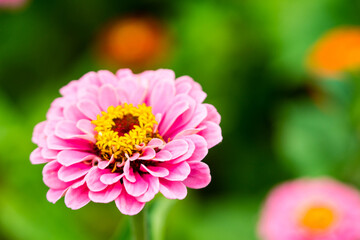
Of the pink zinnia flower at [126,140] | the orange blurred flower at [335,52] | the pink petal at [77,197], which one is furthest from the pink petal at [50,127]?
the orange blurred flower at [335,52]

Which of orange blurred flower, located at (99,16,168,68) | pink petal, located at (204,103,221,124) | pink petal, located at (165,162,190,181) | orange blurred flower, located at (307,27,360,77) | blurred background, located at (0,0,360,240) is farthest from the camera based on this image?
orange blurred flower, located at (99,16,168,68)

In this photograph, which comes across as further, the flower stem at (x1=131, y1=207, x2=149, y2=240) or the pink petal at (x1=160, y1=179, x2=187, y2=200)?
the flower stem at (x1=131, y1=207, x2=149, y2=240)

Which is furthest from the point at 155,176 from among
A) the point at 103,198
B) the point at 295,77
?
the point at 295,77

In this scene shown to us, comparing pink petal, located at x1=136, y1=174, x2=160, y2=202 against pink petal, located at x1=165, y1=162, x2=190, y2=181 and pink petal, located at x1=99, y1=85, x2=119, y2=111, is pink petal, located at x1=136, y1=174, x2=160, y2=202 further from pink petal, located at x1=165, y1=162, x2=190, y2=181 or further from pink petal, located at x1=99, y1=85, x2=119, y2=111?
pink petal, located at x1=99, y1=85, x2=119, y2=111

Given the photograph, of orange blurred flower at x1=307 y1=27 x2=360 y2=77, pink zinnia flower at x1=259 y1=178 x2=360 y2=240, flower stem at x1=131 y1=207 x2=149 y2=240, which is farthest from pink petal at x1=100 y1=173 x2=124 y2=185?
orange blurred flower at x1=307 y1=27 x2=360 y2=77

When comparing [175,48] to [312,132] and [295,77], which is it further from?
[312,132]

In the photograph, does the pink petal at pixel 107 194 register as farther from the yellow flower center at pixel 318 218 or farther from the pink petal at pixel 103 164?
the yellow flower center at pixel 318 218

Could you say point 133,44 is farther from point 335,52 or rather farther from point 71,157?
point 71,157

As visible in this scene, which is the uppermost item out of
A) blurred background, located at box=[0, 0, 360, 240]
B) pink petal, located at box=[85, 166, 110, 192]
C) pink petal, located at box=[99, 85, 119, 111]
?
blurred background, located at box=[0, 0, 360, 240]
